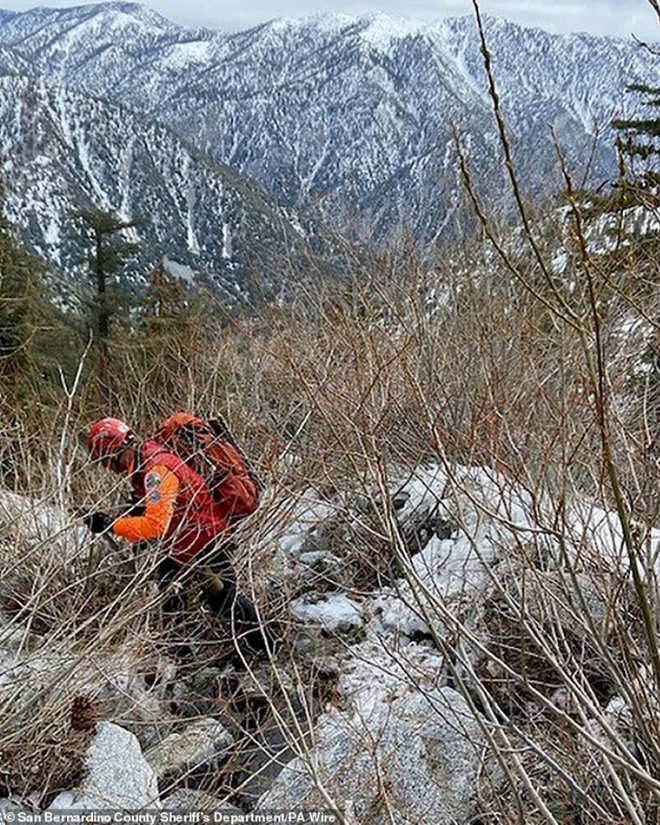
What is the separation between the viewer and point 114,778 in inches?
120

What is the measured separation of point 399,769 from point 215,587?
1.43m

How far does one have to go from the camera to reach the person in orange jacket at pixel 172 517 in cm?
349

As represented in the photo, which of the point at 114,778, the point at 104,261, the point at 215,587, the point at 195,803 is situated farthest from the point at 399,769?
the point at 104,261

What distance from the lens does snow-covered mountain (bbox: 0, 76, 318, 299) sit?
104 meters

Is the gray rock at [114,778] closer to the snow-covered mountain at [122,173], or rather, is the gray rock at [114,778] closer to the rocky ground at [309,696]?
the rocky ground at [309,696]

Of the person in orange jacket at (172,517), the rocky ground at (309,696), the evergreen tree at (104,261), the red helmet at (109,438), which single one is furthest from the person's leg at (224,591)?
the evergreen tree at (104,261)

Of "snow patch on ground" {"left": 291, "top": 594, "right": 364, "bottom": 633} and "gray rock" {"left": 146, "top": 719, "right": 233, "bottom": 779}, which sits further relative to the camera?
"snow patch on ground" {"left": 291, "top": 594, "right": 364, "bottom": 633}

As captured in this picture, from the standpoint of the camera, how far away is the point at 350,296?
6.68 metres

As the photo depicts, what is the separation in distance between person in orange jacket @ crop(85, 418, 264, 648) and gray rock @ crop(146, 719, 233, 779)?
1.74ft

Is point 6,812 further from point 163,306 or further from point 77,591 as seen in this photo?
point 163,306

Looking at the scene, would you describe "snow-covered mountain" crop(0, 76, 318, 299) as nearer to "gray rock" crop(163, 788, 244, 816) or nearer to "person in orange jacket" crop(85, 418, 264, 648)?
"person in orange jacket" crop(85, 418, 264, 648)

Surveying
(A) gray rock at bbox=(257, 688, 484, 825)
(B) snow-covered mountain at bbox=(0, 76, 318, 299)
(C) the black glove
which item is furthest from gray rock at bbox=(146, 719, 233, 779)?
Result: (B) snow-covered mountain at bbox=(0, 76, 318, 299)

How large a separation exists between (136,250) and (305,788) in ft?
Result: 51.7

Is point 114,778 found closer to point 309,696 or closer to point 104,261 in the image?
point 309,696
